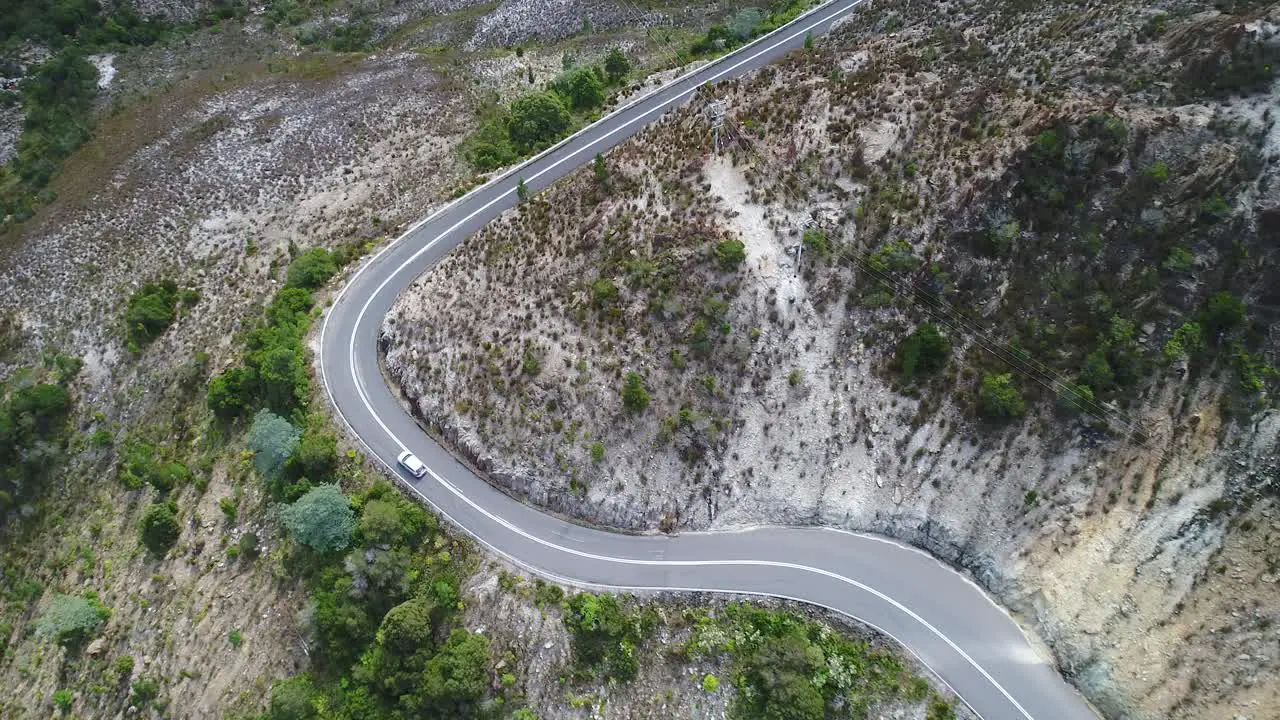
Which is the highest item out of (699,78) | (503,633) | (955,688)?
(699,78)

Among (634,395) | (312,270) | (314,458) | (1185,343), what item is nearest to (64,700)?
(314,458)

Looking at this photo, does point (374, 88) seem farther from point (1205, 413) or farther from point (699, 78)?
point (1205, 413)

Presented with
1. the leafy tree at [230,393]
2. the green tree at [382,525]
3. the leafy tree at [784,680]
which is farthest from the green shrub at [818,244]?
the leafy tree at [230,393]

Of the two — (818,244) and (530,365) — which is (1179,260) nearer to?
(818,244)

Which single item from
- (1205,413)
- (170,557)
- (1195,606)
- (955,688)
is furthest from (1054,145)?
(170,557)

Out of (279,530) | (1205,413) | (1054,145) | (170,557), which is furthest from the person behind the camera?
(170,557)

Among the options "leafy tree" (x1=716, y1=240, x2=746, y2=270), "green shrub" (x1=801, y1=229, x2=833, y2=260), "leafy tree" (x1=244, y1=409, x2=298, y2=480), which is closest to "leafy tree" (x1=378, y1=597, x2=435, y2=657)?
"leafy tree" (x1=244, y1=409, x2=298, y2=480)
